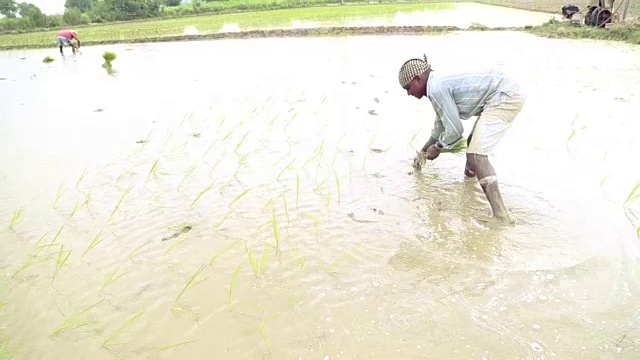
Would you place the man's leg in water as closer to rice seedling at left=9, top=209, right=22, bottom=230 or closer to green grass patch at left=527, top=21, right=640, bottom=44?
rice seedling at left=9, top=209, right=22, bottom=230

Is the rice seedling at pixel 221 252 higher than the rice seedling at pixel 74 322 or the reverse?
higher

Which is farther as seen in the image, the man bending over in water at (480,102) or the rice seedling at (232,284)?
the man bending over in water at (480,102)

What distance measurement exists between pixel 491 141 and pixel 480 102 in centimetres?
27

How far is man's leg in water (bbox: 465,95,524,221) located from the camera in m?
2.52

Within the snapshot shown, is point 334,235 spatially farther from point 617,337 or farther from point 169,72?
point 169,72

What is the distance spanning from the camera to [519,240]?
2373 millimetres

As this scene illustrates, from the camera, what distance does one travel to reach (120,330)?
6.00ft

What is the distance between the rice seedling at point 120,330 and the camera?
5.80ft

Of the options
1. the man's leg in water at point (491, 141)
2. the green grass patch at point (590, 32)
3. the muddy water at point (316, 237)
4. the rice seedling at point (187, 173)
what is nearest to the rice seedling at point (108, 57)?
the muddy water at point (316, 237)

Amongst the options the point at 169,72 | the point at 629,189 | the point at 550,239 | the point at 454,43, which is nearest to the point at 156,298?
the point at 550,239

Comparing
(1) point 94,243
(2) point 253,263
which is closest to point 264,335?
(2) point 253,263

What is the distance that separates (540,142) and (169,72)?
286 inches

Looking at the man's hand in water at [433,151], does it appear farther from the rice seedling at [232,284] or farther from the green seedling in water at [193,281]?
the green seedling in water at [193,281]

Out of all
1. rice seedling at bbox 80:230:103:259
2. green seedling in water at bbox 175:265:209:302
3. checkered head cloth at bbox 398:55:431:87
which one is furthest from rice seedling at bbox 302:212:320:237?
rice seedling at bbox 80:230:103:259
